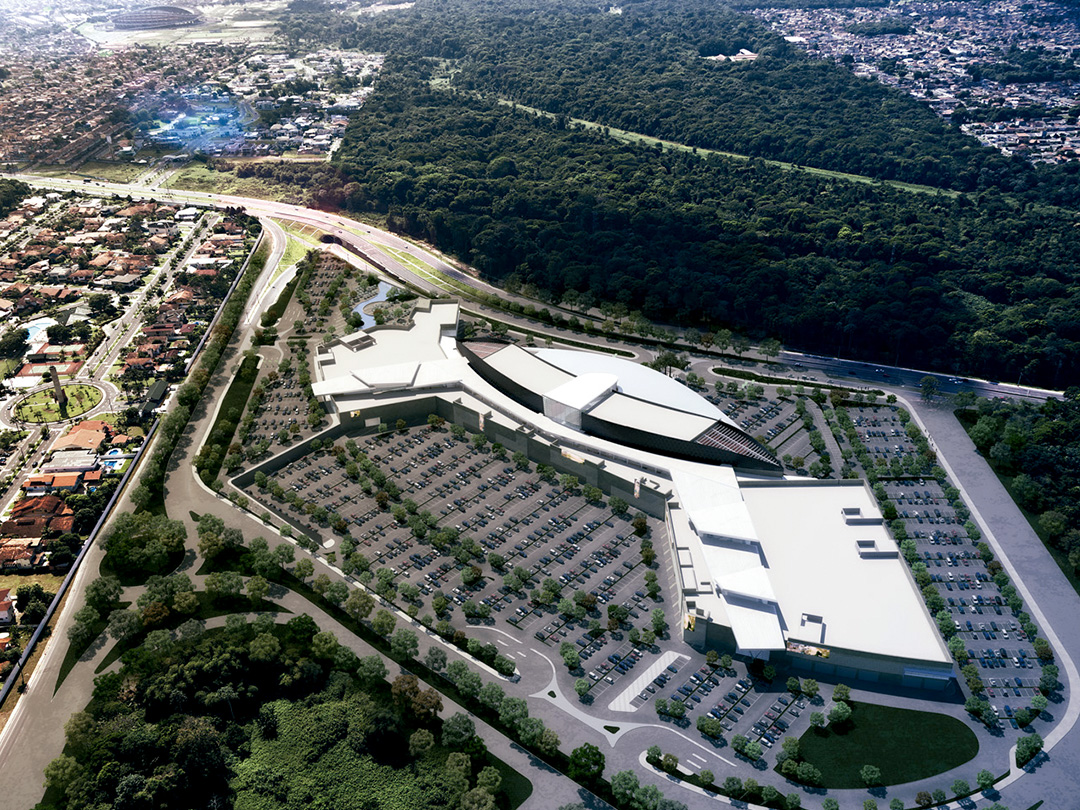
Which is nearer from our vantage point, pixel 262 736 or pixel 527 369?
pixel 262 736

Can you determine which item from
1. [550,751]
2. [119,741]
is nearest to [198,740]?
[119,741]

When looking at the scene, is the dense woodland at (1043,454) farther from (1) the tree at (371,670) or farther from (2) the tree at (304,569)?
(2) the tree at (304,569)

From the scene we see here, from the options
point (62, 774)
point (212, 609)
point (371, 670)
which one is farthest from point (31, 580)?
point (371, 670)

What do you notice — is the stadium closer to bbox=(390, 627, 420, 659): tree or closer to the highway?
the highway

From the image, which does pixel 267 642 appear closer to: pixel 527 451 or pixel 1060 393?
pixel 527 451

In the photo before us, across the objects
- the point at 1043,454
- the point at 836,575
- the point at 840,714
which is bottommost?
the point at 840,714

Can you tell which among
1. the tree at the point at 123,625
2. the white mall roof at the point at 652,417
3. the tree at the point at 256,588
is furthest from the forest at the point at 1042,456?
the tree at the point at 123,625

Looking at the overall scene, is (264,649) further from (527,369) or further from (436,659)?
(527,369)
